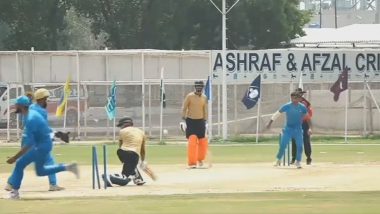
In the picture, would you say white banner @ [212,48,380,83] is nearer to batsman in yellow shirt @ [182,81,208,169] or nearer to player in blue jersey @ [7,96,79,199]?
batsman in yellow shirt @ [182,81,208,169]

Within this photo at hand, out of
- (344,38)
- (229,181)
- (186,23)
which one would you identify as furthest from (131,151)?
(344,38)

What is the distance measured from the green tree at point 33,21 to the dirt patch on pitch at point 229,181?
115 feet

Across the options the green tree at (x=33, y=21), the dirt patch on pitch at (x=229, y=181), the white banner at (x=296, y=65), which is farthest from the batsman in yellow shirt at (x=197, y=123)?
the green tree at (x=33, y=21)

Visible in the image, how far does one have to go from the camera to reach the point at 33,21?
5616cm

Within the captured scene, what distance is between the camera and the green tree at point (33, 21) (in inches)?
2179

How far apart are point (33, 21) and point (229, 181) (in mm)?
40089

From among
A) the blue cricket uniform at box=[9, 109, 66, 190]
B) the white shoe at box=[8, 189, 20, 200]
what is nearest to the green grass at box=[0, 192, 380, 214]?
the white shoe at box=[8, 189, 20, 200]

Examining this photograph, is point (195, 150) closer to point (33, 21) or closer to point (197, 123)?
point (197, 123)

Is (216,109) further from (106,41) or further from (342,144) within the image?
(106,41)

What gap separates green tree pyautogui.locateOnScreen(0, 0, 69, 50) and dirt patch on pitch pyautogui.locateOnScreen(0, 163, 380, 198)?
34.9m

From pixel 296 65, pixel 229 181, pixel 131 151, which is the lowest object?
pixel 229 181

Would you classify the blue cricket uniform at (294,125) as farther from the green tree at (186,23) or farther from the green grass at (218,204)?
the green tree at (186,23)

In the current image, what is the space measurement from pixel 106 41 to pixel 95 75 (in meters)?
24.3

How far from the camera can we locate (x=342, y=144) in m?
31.9
